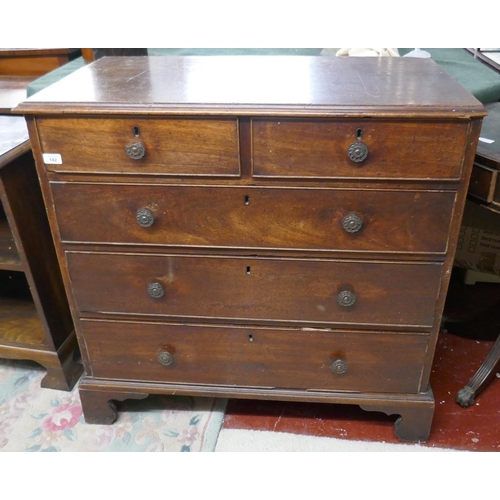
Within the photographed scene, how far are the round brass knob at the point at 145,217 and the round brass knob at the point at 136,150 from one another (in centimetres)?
14

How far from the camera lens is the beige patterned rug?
1551mm

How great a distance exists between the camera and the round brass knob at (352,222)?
47.2 inches

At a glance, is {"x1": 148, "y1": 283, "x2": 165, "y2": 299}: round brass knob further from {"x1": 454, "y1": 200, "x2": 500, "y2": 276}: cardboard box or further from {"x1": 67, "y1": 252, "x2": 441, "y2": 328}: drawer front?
{"x1": 454, "y1": 200, "x2": 500, "y2": 276}: cardboard box

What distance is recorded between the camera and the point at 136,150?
1.17 metres

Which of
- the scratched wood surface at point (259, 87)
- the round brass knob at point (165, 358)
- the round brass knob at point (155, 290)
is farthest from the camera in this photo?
the round brass knob at point (165, 358)

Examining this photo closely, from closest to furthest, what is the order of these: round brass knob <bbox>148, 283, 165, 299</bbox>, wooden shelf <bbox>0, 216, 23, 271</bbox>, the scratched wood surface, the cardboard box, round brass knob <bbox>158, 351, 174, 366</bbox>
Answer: the scratched wood surface → round brass knob <bbox>148, 283, 165, 299</bbox> → round brass knob <bbox>158, 351, 174, 366</bbox> → wooden shelf <bbox>0, 216, 23, 271</bbox> → the cardboard box

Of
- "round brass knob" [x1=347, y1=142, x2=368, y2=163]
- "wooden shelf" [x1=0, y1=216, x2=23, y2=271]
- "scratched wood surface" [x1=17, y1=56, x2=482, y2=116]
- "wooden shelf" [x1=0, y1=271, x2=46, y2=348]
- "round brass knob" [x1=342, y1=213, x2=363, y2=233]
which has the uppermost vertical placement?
"scratched wood surface" [x1=17, y1=56, x2=482, y2=116]

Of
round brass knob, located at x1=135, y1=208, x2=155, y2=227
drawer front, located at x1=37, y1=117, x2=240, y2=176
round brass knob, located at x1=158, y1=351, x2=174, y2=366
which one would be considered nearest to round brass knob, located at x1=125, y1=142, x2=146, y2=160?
drawer front, located at x1=37, y1=117, x2=240, y2=176

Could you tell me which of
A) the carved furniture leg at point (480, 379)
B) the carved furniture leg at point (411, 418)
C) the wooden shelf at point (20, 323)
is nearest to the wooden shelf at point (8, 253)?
the wooden shelf at point (20, 323)

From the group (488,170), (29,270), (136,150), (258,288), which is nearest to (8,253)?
(29,270)

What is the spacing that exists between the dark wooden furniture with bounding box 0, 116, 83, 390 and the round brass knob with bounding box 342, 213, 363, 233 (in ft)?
3.08

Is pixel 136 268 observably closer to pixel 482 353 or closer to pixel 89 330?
pixel 89 330

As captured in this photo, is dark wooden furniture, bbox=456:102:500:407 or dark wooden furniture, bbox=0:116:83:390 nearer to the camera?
dark wooden furniture, bbox=456:102:500:407

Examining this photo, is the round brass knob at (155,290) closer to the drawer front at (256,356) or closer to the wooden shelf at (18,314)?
the drawer front at (256,356)
